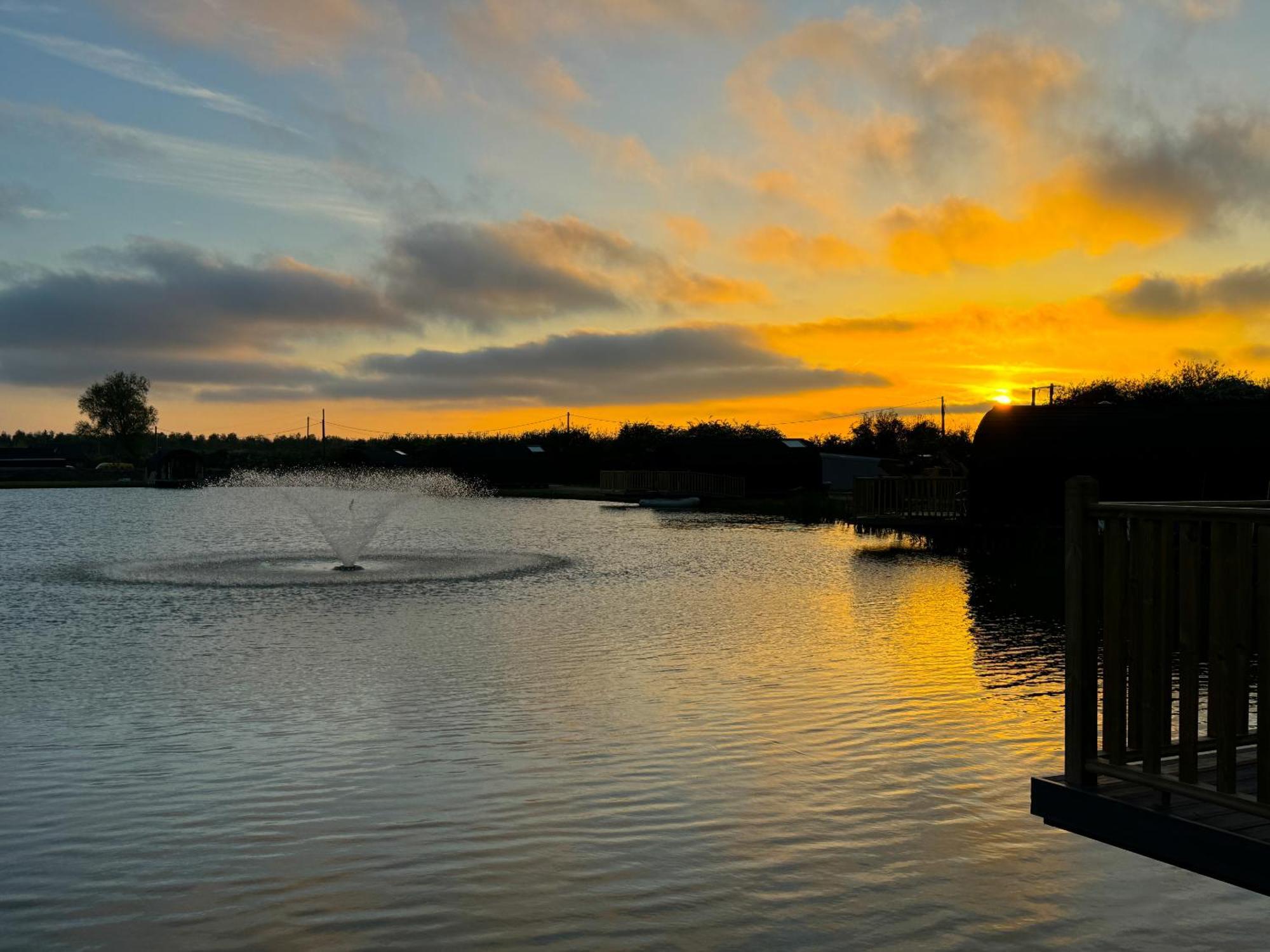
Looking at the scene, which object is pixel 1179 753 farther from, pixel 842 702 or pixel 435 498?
pixel 435 498

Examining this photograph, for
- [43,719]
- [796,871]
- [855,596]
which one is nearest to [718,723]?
[796,871]

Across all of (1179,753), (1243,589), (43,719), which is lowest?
(43,719)

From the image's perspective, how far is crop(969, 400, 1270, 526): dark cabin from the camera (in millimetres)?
36938

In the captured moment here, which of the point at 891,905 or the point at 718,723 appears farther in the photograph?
the point at 718,723

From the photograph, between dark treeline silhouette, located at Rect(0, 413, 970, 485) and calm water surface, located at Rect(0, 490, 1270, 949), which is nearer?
calm water surface, located at Rect(0, 490, 1270, 949)

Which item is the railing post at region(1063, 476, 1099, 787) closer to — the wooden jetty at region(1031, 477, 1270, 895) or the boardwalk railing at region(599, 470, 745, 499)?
the wooden jetty at region(1031, 477, 1270, 895)

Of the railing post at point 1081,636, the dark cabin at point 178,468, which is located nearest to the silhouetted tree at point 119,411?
the dark cabin at point 178,468

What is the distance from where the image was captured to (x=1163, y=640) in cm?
532

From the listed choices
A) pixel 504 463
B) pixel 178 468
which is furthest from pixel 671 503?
pixel 178 468

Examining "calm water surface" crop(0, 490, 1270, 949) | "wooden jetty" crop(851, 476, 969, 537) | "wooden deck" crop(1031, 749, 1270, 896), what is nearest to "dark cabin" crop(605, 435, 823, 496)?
"wooden jetty" crop(851, 476, 969, 537)

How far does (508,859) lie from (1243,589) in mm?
4325

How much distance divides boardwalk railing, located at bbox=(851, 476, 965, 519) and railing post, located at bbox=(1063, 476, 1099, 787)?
122 feet

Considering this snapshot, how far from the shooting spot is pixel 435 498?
92.6 metres

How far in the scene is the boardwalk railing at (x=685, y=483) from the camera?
247 ft
